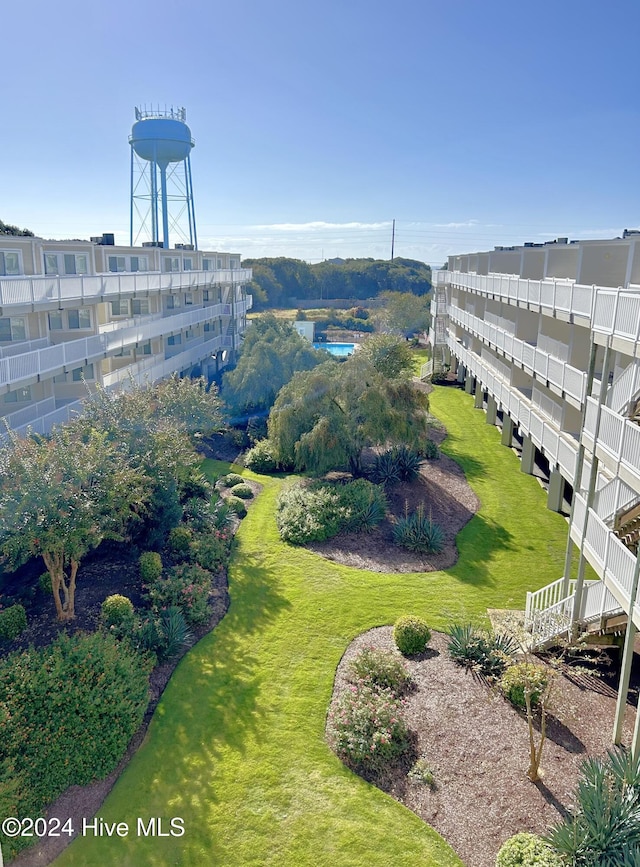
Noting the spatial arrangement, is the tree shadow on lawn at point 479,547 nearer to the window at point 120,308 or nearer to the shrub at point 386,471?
the shrub at point 386,471

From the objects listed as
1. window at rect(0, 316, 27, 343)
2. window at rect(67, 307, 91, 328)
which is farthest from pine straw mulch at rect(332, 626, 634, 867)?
window at rect(67, 307, 91, 328)

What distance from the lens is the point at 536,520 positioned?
22.7m

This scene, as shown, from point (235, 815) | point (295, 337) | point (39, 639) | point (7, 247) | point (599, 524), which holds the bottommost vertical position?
point (235, 815)

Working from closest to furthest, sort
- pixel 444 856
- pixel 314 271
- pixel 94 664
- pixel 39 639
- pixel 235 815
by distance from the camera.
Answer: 1. pixel 444 856
2. pixel 235 815
3. pixel 94 664
4. pixel 39 639
5. pixel 314 271

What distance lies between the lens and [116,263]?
122 ft

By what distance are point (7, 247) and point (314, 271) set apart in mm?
80717

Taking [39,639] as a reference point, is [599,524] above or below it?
above

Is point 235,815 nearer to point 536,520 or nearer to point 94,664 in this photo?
point 94,664

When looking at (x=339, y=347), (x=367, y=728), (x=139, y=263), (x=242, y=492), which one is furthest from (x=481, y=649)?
(x=339, y=347)

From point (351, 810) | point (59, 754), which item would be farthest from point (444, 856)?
point (59, 754)

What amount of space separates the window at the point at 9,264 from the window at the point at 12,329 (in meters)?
1.80

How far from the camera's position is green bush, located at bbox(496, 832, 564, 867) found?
8859 mm

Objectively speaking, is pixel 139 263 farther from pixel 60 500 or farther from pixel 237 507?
pixel 60 500

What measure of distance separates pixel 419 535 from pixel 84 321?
61.8ft
